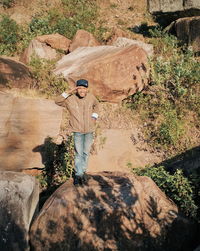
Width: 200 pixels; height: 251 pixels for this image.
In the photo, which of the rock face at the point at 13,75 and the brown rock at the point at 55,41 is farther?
the brown rock at the point at 55,41

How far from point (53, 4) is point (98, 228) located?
13.5m

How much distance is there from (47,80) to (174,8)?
5.43m

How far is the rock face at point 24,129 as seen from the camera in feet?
23.5

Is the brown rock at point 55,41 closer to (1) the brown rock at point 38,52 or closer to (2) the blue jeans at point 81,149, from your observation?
(1) the brown rock at point 38,52

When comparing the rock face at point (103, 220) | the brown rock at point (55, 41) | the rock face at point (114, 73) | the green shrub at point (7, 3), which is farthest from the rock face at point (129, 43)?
the green shrub at point (7, 3)

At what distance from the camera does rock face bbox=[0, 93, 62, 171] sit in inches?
282

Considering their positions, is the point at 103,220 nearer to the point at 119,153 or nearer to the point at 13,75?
the point at 119,153

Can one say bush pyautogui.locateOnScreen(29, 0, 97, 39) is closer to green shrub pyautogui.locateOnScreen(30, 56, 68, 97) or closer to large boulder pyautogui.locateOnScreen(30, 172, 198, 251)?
green shrub pyautogui.locateOnScreen(30, 56, 68, 97)

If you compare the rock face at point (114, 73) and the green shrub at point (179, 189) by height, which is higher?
the rock face at point (114, 73)

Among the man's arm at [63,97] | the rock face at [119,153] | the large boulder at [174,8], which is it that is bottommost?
→ the rock face at [119,153]

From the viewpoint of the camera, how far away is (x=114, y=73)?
28.7 feet

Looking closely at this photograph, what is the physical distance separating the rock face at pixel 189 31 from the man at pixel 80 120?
6.54 meters

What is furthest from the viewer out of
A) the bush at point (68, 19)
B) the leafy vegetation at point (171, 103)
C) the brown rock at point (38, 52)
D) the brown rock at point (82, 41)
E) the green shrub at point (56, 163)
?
the bush at point (68, 19)

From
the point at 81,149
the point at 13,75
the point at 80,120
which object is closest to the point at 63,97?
the point at 80,120
